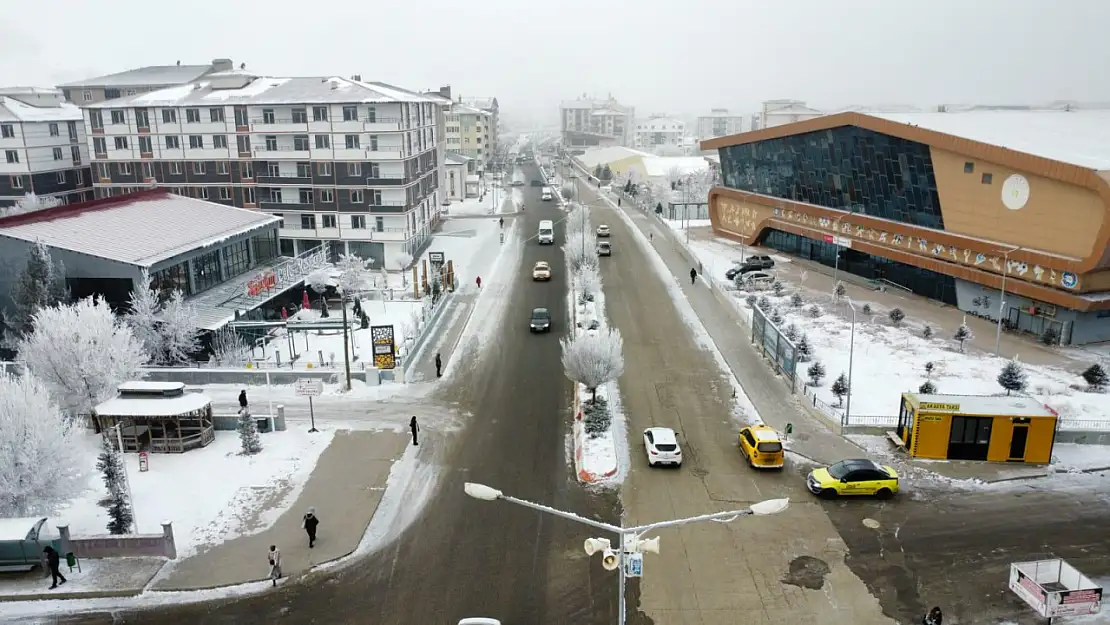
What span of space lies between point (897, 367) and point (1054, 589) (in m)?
19.8

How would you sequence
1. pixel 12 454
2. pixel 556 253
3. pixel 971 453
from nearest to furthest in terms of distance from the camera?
pixel 12 454 → pixel 971 453 → pixel 556 253

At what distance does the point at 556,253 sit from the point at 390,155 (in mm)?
18101

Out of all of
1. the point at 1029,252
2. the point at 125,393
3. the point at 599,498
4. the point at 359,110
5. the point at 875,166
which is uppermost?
the point at 359,110

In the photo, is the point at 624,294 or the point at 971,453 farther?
the point at 624,294

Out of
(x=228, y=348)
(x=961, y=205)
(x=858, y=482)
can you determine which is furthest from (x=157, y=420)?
(x=961, y=205)

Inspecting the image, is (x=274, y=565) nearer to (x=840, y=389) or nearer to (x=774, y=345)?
(x=840, y=389)


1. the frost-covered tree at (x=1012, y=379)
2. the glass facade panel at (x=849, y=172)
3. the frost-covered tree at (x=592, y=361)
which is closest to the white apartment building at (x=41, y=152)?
the frost-covered tree at (x=592, y=361)

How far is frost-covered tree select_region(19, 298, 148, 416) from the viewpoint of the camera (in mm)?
29281

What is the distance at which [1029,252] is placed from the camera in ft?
140

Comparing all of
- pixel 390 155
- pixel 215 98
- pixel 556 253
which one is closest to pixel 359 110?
pixel 390 155

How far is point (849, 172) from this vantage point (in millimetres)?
57781

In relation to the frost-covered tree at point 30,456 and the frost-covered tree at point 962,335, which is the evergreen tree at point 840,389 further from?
the frost-covered tree at point 30,456

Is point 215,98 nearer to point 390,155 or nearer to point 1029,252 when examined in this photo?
point 390,155

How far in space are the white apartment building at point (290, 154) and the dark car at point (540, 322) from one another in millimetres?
21106
